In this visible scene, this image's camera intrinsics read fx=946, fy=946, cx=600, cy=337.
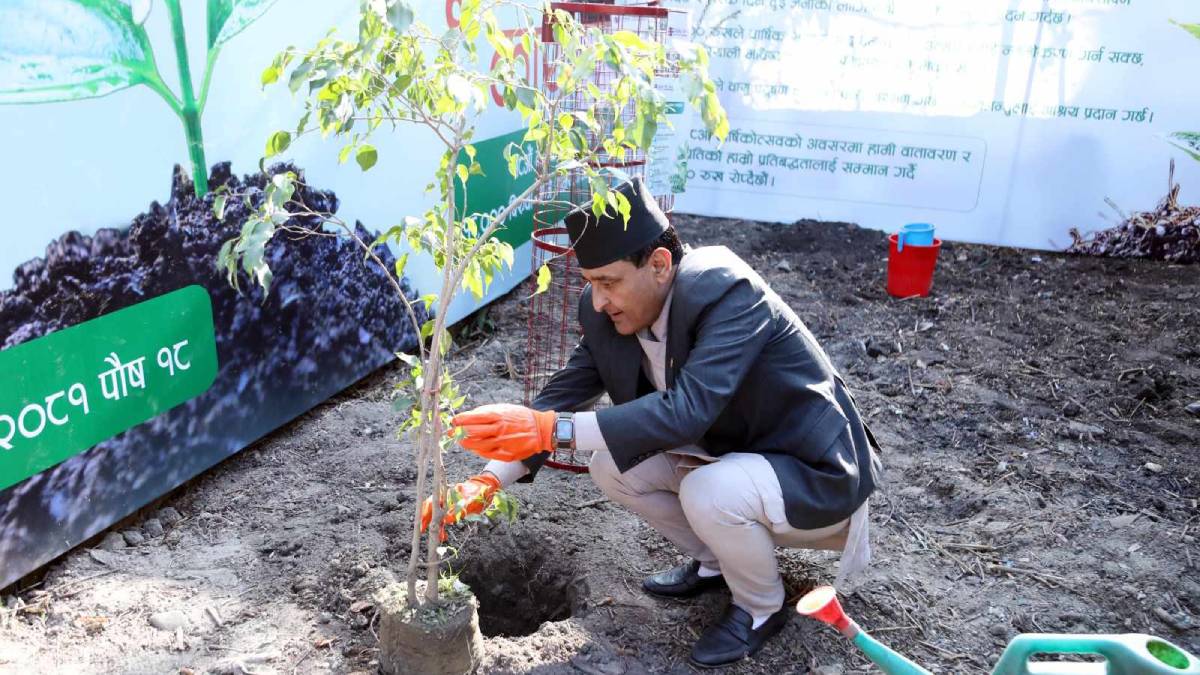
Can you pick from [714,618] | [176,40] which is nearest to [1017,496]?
[714,618]

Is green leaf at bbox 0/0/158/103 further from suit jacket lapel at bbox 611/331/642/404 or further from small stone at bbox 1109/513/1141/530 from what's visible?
small stone at bbox 1109/513/1141/530

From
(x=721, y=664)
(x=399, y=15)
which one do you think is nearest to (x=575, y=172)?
(x=399, y=15)

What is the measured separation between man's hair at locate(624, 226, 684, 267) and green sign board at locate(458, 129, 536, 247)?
6.29 feet

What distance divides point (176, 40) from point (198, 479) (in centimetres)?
139

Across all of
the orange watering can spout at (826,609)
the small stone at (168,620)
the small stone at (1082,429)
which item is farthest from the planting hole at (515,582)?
the small stone at (1082,429)

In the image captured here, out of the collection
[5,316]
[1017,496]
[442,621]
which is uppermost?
[5,316]

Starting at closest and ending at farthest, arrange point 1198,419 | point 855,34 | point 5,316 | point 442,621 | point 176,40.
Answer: point 442,621 → point 5,316 → point 176,40 → point 1198,419 → point 855,34

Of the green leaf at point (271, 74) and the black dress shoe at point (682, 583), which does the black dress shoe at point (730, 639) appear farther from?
the green leaf at point (271, 74)

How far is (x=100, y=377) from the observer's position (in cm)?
260

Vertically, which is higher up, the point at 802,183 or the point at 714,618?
the point at 802,183

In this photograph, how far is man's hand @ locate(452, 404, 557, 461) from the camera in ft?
6.96

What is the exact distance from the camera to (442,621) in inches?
83.4

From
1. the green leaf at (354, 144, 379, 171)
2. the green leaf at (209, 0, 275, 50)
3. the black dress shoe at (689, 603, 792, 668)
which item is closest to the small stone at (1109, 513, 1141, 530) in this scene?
the black dress shoe at (689, 603, 792, 668)

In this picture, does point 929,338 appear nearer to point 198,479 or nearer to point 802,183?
point 802,183
